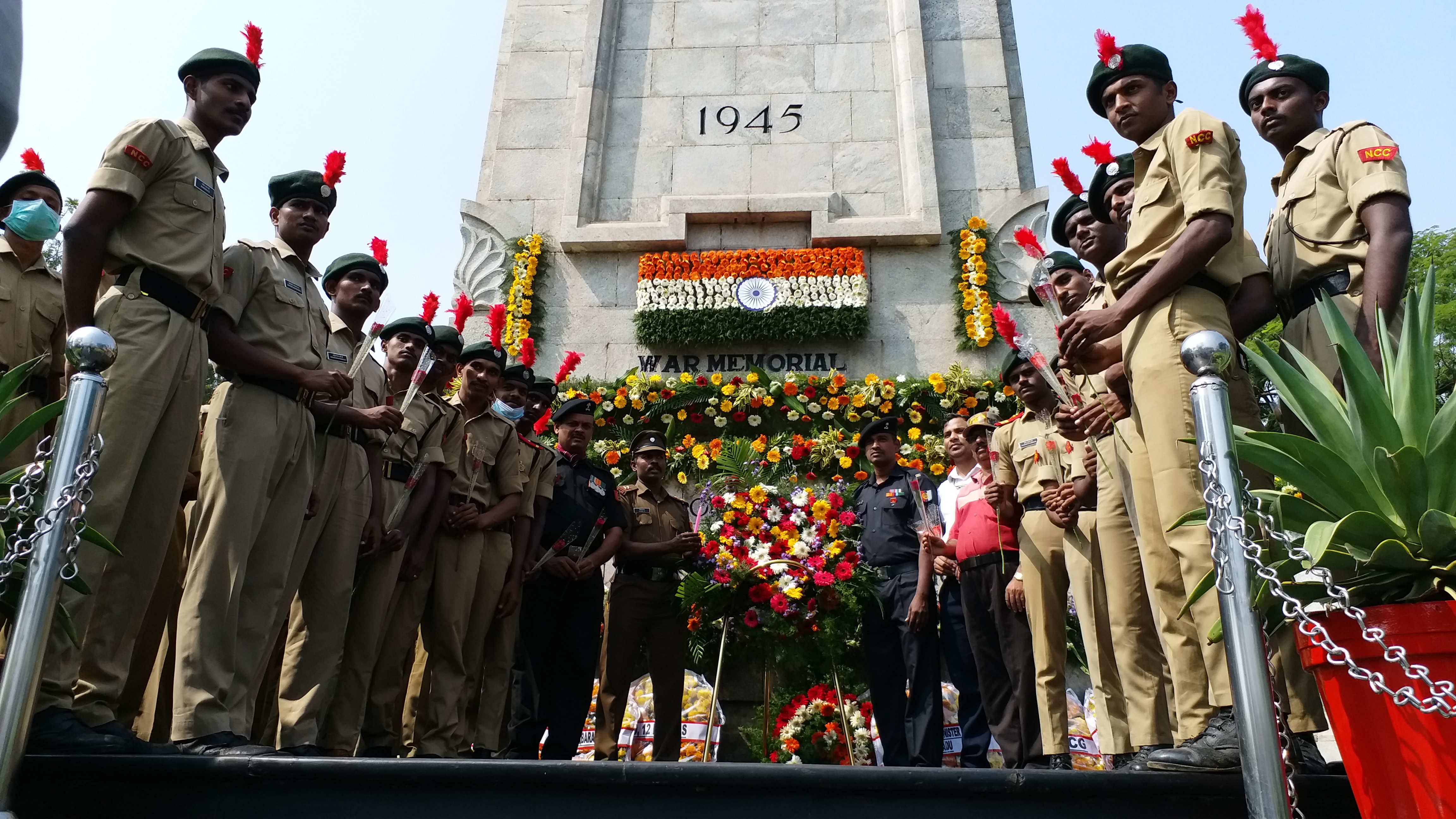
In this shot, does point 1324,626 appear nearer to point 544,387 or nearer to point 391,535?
point 391,535

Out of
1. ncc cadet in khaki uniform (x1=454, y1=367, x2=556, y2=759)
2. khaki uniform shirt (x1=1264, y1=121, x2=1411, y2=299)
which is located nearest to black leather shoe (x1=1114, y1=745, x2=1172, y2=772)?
khaki uniform shirt (x1=1264, y1=121, x2=1411, y2=299)

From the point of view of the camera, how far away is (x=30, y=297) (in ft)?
12.9

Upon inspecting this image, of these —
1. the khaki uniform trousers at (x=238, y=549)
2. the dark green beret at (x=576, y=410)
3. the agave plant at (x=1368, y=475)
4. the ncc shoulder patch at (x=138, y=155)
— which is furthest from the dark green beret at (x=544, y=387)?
the agave plant at (x=1368, y=475)

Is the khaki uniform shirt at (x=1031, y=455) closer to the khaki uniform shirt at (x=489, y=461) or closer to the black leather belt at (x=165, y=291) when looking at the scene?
the khaki uniform shirt at (x=489, y=461)

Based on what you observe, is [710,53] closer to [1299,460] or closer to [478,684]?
[478,684]

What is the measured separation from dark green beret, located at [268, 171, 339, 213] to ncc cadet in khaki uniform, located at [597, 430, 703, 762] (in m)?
2.36

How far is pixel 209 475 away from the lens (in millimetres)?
3277

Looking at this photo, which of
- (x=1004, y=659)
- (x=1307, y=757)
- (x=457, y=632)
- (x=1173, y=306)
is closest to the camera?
(x=1307, y=757)

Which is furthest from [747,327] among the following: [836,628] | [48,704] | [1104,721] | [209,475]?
[48,704]

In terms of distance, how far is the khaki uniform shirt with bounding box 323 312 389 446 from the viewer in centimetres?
422

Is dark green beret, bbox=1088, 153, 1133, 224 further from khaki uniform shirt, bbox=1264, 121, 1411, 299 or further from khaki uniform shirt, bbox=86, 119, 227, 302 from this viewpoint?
khaki uniform shirt, bbox=86, 119, 227, 302

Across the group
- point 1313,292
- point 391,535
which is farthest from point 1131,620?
point 391,535

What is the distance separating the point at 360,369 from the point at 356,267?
48 cm

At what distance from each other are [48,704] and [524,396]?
11.2 ft
